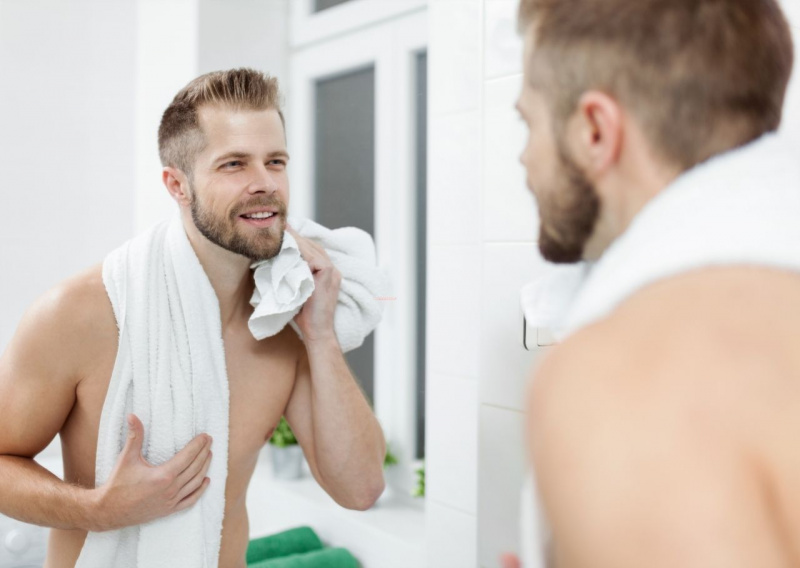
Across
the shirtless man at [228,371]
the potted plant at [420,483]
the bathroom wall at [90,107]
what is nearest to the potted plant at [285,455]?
the potted plant at [420,483]

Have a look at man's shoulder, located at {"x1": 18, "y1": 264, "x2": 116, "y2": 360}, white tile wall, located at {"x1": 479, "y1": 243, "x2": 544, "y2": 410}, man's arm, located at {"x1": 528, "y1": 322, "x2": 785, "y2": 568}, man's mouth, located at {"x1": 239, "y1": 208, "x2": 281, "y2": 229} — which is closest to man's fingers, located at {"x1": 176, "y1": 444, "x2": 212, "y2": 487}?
man's shoulder, located at {"x1": 18, "y1": 264, "x2": 116, "y2": 360}

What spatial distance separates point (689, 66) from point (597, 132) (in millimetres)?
72

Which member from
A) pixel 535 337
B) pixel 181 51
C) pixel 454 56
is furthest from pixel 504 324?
pixel 181 51

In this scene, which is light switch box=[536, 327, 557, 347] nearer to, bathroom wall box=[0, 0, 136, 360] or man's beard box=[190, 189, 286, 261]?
man's beard box=[190, 189, 286, 261]

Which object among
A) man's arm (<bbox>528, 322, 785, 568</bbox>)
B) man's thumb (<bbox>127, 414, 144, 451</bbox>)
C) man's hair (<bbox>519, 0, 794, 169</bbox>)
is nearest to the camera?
man's arm (<bbox>528, 322, 785, 568</bbox>)

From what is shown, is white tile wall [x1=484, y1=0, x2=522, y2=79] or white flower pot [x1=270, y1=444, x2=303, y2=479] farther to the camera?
white flower pot [x1=270, y1=444, x2=303, y2=479]

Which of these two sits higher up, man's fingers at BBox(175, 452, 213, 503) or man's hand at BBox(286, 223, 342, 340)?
man's hand at BBox(286, 223, 342, 340)

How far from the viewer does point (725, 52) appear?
1.55ft

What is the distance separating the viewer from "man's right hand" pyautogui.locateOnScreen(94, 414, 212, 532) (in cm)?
103

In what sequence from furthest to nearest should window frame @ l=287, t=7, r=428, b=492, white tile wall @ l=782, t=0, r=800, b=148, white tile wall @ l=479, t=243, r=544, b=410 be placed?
window frame @ l=287, t=7, r=428, b=492 < white tile wall @ l=479, t=243, r=544, b=410 < white tile wall @ l=782, t=0, r=800, b=148

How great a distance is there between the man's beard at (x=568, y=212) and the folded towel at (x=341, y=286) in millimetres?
612

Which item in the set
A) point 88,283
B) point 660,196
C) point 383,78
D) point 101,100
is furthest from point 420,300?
point 660,196

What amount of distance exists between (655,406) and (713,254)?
12 cm

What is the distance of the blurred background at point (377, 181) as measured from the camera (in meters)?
1.19
